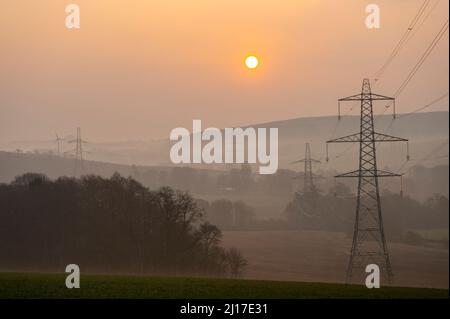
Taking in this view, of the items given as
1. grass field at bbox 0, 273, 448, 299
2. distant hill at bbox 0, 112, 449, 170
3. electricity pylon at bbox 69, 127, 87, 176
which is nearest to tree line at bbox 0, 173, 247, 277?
electricity pylon at bbox 69, 127, 87, 176

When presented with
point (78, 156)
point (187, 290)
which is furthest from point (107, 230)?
point (187, 290)

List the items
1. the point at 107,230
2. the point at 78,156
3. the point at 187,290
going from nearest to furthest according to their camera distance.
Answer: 1. the point at 187,290
2. the point at 107,230
3. the point at 78,156

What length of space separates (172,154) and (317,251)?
2059 cm

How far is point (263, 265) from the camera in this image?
50.2 m

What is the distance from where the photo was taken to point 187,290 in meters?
29.2

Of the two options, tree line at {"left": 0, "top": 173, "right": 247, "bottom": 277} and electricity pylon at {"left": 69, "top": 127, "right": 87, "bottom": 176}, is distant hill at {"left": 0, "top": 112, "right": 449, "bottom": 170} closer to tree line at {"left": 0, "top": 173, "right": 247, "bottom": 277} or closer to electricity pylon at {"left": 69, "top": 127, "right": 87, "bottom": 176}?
electricity pylon at {"left": 69, "top": 127, "right": 87, "bottom": 176}

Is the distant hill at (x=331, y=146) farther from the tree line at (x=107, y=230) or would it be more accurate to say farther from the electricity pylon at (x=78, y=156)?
the tree line at (x=107, y=230)

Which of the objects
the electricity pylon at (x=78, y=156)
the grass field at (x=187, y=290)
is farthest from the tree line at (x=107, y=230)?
the grass field at (x=187, y=290)

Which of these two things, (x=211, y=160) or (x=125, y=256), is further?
(x=211, y=160)

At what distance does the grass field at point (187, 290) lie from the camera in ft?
90.7

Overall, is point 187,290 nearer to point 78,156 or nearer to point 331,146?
point 78,156

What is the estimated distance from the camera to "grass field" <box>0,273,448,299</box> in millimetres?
27638
